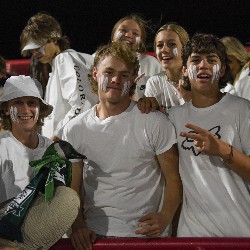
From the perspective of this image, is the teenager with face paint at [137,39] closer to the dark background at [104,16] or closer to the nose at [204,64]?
the nose at [204,64]

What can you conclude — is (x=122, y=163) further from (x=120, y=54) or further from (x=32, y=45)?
(x=32, y=45)

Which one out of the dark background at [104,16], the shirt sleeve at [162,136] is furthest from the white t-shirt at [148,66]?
the dark background at [104,16]

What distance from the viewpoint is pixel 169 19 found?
684 cm

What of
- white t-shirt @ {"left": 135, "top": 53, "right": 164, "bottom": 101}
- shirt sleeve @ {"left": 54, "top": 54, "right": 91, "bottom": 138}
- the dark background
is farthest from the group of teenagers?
the dark background

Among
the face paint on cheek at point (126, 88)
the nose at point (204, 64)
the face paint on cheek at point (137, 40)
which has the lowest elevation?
the face paint on cheek at point (126, 88)

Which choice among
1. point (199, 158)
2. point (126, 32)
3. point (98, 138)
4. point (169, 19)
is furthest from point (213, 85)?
point (169, 19)

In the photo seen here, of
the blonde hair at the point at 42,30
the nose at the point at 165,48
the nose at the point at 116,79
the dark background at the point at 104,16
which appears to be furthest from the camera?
the dark background at the point at 104,16

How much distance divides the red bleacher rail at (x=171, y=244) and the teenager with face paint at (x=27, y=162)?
0.11 m

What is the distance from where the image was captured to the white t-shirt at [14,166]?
293 centimetres

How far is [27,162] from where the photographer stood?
2.99 metres

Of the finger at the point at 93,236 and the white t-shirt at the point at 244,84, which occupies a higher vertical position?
the white t-shirt at the point at 244,84

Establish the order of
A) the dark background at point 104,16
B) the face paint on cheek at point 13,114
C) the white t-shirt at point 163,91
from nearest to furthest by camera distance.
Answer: the face paint on cheek at point 13,114 → the white t-shirt at point 163,91 → the dark background at point 104,16

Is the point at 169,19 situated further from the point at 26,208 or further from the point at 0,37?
the point at 26,208

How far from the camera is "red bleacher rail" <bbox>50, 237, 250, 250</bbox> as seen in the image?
2393mm
